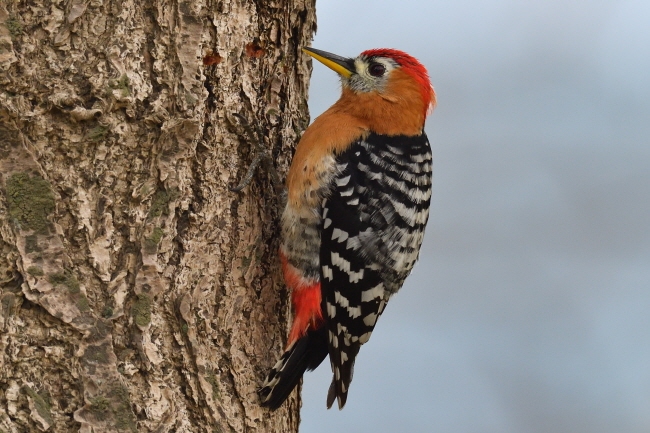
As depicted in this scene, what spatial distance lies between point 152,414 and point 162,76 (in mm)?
1158

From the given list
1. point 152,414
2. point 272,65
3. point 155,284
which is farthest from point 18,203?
point 272,65

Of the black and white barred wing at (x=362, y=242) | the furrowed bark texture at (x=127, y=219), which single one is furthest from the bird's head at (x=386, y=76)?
the furrowed bark texture at (x=127, y=219)

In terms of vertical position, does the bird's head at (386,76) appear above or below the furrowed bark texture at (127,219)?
above

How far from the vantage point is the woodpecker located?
10.6 ft

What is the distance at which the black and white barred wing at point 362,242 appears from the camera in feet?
10.8

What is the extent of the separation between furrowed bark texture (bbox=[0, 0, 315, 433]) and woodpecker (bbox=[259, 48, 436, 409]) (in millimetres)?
324

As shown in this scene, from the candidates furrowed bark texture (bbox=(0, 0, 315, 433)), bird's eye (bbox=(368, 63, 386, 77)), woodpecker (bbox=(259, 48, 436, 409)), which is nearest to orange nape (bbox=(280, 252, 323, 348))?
woodpecker (bbox=(259, 48, 436, 409))

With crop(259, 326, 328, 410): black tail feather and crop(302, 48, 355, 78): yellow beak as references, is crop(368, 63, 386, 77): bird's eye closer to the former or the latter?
crop(302, 48, 355, 78): yellow beak

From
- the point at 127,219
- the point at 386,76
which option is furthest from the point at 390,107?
the point at 127,219

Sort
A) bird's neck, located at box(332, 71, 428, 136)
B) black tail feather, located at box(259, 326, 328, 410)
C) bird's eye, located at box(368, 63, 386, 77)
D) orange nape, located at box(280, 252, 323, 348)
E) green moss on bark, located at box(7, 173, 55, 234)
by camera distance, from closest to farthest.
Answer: green moss on bark, located at box(7, 173, 55, 234), black tail feather, located at box(259, 326, 328, 410), orange nape, located at box(280, 252, 323, 348), bird's neck, located at box(332, 71, 428, 136), bird's eye, located at box(368, 63, 386, 77)

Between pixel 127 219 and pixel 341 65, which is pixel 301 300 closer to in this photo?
pixel 127 219

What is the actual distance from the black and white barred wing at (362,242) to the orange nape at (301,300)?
51 millimetres

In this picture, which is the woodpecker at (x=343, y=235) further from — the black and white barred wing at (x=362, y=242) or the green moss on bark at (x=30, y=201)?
the green moss on bark at (x=30, y=201)

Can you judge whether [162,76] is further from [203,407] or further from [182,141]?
[203,407]
